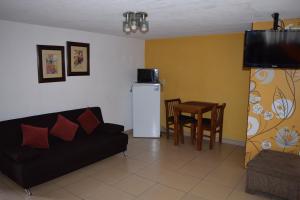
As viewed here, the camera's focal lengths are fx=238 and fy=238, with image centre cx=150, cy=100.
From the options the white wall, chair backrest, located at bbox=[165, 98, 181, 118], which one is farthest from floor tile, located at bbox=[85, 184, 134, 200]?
chair backrest, located at bbox=[165, 98, 181, 118]

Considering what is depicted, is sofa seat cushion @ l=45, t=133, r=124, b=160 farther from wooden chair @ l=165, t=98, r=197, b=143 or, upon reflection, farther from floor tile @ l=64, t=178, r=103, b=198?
wooden chair @ l=165, t=98, r=197, b=143

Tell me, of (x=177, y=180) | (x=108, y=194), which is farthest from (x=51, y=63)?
(x=177, y=180)

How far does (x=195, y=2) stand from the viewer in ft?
7.56

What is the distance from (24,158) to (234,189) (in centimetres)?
261

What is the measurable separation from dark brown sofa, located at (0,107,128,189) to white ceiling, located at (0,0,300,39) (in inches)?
58.3

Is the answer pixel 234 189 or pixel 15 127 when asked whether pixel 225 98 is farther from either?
pixel 15 127

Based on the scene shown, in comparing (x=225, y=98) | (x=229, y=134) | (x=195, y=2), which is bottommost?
(x=229, y=134)

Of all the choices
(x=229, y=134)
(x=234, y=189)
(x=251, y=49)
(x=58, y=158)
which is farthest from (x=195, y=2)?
(x=229, y=134)

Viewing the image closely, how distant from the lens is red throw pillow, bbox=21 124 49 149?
318cm

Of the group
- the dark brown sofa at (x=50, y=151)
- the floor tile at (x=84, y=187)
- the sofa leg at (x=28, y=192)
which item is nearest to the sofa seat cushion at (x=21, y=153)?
the dark brown sofa at (x=50, y=151)

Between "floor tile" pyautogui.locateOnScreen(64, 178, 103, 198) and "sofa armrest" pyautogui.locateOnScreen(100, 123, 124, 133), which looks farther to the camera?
"sofa armrest" pyautogui.locateOnScreen(100, 123, 124, 133)

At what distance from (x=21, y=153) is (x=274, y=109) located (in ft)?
10.8

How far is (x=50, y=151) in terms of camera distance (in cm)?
315

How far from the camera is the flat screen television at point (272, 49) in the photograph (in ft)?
A: 9.33
